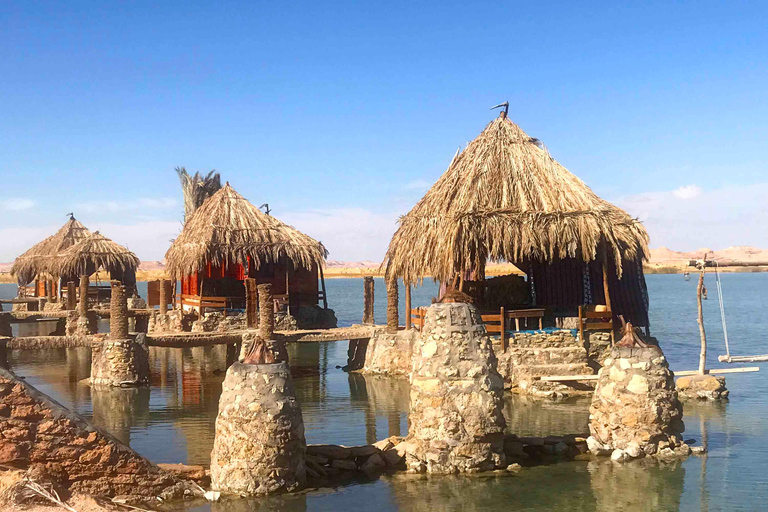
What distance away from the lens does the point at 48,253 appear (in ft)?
130

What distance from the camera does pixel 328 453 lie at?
11273mm

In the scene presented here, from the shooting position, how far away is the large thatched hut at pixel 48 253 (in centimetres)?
3897

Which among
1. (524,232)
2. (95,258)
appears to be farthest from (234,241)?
(524,232)

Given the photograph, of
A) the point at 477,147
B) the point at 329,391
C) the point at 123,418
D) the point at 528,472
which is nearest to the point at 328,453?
the point at 528,472

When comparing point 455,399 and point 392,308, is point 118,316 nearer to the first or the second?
point 392,308

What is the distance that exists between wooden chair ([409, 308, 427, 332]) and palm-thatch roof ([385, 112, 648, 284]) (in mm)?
921

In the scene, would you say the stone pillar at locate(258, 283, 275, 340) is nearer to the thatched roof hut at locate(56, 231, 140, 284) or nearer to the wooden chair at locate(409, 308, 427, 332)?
the wooden chair at locate(409, 308, 427, 332)

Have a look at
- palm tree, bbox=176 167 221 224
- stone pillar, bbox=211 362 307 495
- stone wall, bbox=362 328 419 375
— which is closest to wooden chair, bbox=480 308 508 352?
stone wall, bbox=362 328 419 375

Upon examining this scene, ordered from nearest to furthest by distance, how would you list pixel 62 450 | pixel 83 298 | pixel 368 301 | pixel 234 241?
pixel 62 450, pixel 83 298, pixel 368 301, pixel 234 241

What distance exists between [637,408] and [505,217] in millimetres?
7968

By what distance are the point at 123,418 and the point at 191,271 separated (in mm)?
11526

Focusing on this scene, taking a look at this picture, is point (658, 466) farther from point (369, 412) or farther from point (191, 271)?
point (191, 271)

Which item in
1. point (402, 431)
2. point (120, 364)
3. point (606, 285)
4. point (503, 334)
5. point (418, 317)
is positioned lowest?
point (402, 431)

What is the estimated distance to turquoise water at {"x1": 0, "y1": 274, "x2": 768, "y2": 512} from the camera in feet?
33.4
